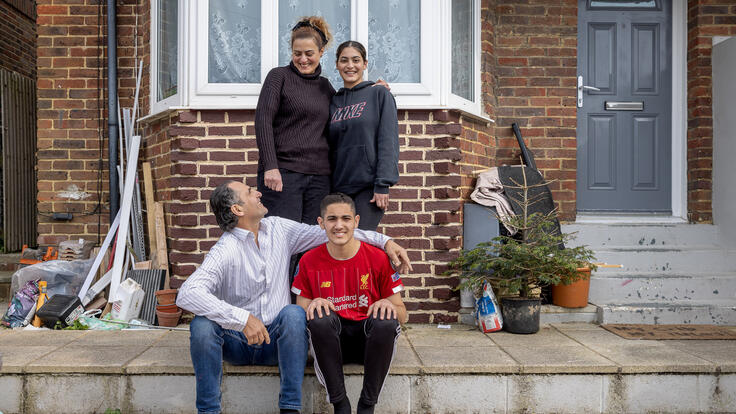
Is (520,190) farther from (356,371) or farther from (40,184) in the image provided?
(40,184)

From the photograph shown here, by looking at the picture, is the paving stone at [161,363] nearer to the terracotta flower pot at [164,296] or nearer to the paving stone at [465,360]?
the terracotta flower pot at [164,296]

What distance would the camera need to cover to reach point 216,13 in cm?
428

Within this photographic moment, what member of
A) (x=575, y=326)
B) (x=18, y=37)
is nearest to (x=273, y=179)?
(x=575, y=326)

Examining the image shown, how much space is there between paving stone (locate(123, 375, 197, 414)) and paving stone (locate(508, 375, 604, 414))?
161cm

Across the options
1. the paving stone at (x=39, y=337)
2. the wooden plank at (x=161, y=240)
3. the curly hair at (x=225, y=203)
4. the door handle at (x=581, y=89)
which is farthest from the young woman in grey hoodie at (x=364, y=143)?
the door handle at (x=581, y=89)

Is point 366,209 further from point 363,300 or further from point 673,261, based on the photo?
point 673,261

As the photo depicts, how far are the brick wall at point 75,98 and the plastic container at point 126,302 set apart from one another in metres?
1.12

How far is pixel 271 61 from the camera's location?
13.9 ft

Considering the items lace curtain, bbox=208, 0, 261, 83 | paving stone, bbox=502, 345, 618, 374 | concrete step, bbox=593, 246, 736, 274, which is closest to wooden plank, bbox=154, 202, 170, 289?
lace curtain, bbox=208, 0, 261, 83

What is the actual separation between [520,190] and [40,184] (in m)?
3.89

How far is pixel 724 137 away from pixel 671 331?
6.58ft

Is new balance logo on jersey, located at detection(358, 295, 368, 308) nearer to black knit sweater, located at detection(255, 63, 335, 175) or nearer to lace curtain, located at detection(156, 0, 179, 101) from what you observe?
black knit sweater, located at detection(255, 63, 335, 175)

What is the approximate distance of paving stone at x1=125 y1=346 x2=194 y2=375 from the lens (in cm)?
299

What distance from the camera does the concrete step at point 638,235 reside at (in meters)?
4.95
